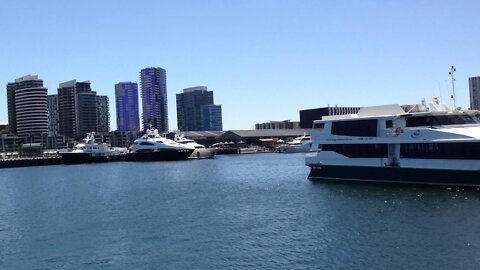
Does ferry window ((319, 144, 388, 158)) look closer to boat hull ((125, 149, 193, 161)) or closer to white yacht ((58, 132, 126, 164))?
boat hull ((125, 149, 193, 161))

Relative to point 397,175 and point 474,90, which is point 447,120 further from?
point 474,90

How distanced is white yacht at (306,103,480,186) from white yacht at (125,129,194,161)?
81.4 meters

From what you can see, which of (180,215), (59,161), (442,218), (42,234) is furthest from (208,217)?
(59,161)

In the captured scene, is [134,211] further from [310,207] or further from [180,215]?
[310,207]

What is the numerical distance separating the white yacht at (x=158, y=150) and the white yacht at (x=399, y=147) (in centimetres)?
8144

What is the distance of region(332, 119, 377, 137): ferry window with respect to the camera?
1813 inches

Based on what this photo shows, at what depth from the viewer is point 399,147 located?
4347cm

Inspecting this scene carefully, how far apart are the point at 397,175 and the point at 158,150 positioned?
306 ft

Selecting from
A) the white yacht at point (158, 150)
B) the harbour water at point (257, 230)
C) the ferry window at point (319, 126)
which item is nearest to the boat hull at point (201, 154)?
the white yacht at point (158, 150)

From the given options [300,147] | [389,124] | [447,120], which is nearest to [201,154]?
[300,147]

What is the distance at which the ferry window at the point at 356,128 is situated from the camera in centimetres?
4606

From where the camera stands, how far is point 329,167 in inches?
1943

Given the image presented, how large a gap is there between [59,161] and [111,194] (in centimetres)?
10446

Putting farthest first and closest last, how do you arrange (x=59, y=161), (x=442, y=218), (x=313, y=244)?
(x=59, y=161) → (x=442, y=218) → (x=313, y=244)
